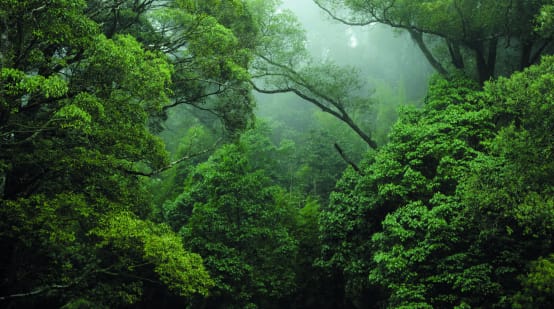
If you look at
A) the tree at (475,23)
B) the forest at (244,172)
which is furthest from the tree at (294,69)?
the tree at (475,23)

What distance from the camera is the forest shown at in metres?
8.14

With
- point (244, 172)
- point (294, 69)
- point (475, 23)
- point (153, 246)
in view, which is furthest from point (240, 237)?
point (475, 23)

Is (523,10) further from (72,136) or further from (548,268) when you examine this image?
(72,136)

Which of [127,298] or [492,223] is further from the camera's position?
[127,298]

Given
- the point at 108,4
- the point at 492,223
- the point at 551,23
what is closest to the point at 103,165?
the point at 108,4

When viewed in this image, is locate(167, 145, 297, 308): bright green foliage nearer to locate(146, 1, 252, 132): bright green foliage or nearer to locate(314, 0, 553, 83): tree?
locate(146, 1, 252, 132): bright green foliage

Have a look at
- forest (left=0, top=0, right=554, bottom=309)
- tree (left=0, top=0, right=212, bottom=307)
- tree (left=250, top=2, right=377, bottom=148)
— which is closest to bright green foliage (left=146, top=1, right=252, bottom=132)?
forest (left=0, top=0, right=554, bottom=309)

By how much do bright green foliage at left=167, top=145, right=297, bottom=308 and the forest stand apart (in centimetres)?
8

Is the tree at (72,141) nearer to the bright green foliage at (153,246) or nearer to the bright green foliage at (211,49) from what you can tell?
the bright green foliage at (153,246)

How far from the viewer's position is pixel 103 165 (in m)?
8.62

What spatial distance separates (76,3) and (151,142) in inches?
137

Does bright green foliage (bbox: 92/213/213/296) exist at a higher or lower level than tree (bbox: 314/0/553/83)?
lower

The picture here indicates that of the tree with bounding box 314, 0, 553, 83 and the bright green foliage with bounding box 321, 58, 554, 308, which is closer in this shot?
Result: the bright green foliage with bounding box 321, 58, 554, 308

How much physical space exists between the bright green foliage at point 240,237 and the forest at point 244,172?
0.08 metres
